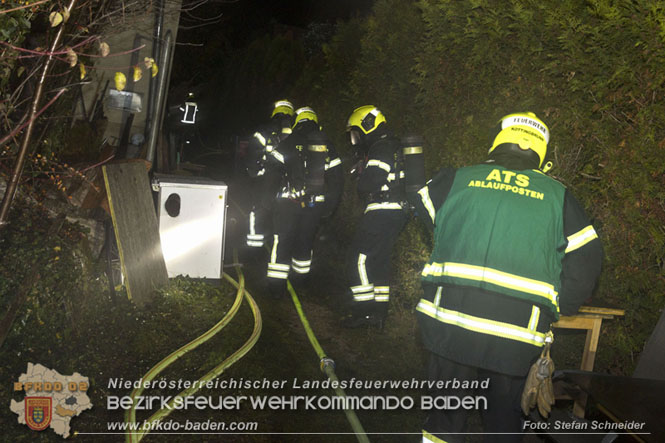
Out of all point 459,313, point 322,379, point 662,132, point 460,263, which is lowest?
point 322,379

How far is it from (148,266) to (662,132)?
509 cm

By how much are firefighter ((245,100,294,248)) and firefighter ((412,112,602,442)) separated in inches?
172

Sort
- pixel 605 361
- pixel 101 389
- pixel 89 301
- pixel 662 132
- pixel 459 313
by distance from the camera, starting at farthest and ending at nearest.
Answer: pixel 89 301, pixel 605 361, pixel 101 389, pixel 662 132, pixel 459 313

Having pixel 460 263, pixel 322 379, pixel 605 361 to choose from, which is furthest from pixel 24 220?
pixel 605 361

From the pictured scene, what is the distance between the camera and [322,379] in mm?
4875

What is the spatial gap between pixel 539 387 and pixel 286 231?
448 centimetres

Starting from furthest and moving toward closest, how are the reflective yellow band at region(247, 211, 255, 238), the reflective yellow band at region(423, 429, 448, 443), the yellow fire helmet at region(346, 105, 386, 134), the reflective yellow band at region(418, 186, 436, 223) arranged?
the reflective yellow band at region(247, 211, 255, 238) → the yellow fire helmet at region(346, 105, 386, 134) → the reflective yellow band at region(418, 186, 436, 223) → the reflective yellow band at region(423, 429, 448, 443)

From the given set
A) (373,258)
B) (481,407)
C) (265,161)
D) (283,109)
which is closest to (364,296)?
(373,258)

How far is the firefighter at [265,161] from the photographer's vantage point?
7203mm

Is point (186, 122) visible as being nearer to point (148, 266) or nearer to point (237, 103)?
point (237, 103)

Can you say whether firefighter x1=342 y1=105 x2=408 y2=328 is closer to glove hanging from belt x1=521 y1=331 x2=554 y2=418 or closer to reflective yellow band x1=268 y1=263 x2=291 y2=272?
reflective yellow band x1=268 y1=263 x2=291 y2=272

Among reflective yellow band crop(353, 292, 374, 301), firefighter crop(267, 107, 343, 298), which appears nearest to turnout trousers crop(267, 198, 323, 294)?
firefighter crop(267, 107, 343, 298)

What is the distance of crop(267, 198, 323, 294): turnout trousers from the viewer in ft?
22.8

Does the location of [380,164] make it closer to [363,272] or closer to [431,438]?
[363,272]
